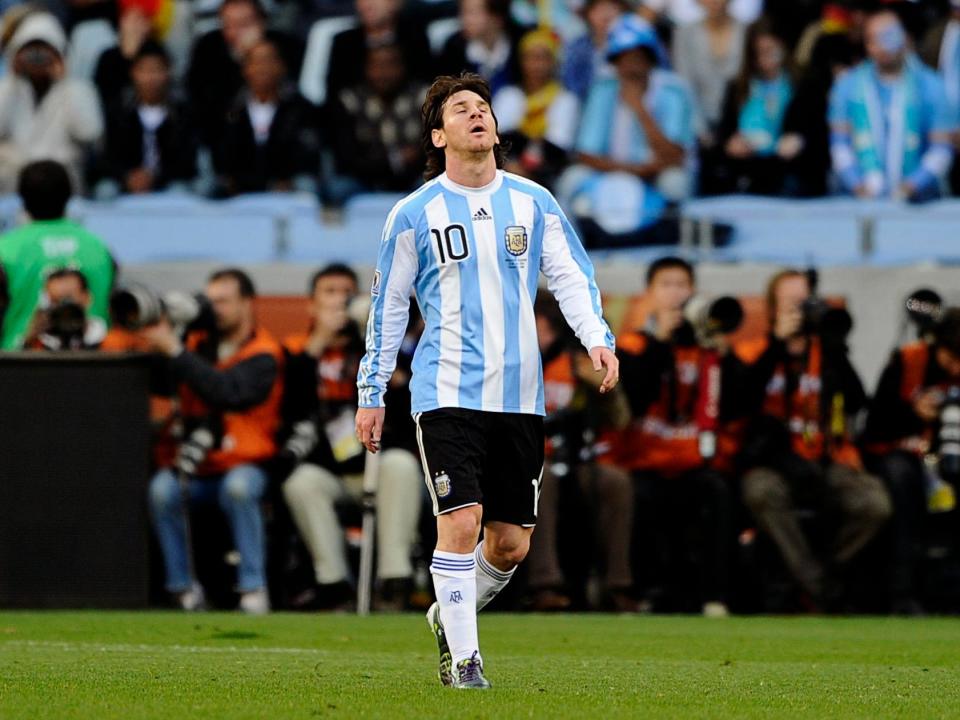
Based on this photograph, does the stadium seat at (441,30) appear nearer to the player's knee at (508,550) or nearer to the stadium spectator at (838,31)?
the stadium spectator at (838,31)

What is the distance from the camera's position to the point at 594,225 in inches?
547

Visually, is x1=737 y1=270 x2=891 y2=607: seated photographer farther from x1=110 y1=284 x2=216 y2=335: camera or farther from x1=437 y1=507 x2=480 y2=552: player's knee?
x1=437 y1=507 x2=480 y2=552: player's knee

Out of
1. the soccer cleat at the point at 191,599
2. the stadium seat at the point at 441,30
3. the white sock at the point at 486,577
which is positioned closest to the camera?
the white sock at the point at 486,577

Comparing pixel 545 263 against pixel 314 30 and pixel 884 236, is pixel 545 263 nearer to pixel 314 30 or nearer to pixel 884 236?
pixel 884 236

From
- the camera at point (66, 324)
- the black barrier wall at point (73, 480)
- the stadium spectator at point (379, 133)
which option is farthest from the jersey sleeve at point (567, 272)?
the stadium spectator at point (379, 133)

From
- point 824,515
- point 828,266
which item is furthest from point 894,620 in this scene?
point 828,266

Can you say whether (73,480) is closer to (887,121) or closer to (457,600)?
(457,600)

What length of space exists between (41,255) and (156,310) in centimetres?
92

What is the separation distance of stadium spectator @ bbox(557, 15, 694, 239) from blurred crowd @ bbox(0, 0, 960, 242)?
0.01 meters

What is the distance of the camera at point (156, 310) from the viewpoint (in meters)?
11.0

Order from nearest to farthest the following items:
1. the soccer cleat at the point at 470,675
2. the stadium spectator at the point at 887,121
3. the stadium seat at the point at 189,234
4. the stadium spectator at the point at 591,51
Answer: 1. the soccer cleat at the point at 470,675
2. the stadium seat at the point at 189,234
3. the stadium spectator at the point at 887,121
4. the stadium spectator at the point at 591,51

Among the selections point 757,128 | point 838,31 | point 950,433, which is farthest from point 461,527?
point 838,31

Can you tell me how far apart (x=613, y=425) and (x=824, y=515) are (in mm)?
1329

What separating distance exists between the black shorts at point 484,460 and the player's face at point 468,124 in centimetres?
86
